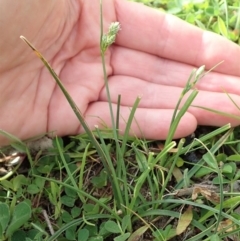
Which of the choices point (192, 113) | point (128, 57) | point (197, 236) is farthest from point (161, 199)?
point (128, 57)

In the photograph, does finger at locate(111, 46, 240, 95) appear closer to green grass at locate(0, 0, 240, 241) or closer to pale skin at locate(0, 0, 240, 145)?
pale skin at locate(0, 0, 240, 145)

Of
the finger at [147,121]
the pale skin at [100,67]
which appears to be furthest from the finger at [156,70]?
the finger at [147,121]

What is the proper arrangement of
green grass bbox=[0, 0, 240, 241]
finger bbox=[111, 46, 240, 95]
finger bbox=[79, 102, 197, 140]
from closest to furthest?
green grass bbox=[0, 0, 240, 241] → finger bbox=[79, 102, 197, 140] → finger bbox=[111, 46, 240, 95]

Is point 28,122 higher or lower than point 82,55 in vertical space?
lower

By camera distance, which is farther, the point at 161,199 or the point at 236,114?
the point at 236,114

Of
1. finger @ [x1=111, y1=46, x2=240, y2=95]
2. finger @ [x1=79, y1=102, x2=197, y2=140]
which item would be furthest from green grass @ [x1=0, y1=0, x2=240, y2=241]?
finger @ [x1=111, y1=46, x2=240, y2=95]

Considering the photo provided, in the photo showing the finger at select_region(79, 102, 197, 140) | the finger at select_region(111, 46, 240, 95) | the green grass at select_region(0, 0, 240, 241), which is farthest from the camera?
the finger at select_region(111, 46, 240, 95)

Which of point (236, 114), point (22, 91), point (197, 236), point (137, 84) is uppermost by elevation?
point (22, 91)

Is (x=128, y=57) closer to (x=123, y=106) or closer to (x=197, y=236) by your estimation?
(x=123, y=106)
